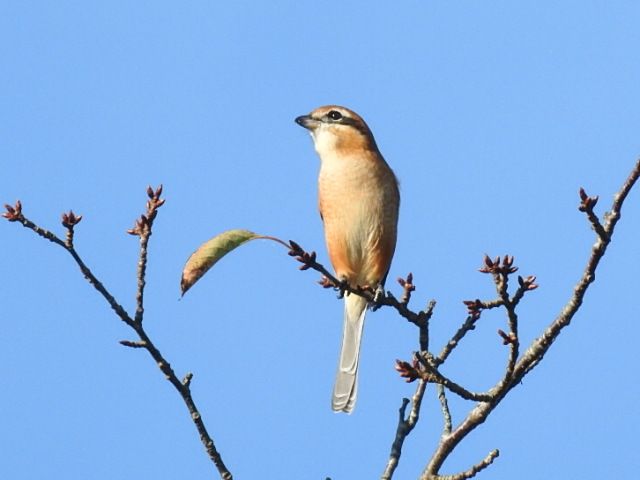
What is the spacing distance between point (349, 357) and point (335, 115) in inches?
72.1

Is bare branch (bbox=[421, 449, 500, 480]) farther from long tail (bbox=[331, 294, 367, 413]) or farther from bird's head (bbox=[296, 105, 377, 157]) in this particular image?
bird's head (bbox=[296, 105, 377, 157])

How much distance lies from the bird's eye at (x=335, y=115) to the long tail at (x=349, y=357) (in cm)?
136

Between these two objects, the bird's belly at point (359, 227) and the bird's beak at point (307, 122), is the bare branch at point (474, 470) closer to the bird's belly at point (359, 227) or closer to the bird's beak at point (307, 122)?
the bird's belly at point (359, 227)

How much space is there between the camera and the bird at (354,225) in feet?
21.5

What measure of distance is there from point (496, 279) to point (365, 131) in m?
3.71

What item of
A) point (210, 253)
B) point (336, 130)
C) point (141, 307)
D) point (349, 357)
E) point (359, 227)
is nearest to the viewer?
point (141, 307)

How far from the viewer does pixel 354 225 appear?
6555 millimetres

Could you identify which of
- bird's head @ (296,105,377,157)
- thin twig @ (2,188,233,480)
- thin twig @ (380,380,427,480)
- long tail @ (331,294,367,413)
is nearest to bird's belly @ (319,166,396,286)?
long tail @ (331,294,367,413)

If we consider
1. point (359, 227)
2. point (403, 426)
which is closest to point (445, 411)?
point (403, 426)

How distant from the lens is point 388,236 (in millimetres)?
6609

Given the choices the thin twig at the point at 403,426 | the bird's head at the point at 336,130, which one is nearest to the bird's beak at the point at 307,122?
the bird's head at the point at 336,130

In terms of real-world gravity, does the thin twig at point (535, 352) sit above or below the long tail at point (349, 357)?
below

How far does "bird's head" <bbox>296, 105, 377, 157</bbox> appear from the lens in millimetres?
7090

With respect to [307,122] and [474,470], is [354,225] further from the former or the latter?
[474,470]
